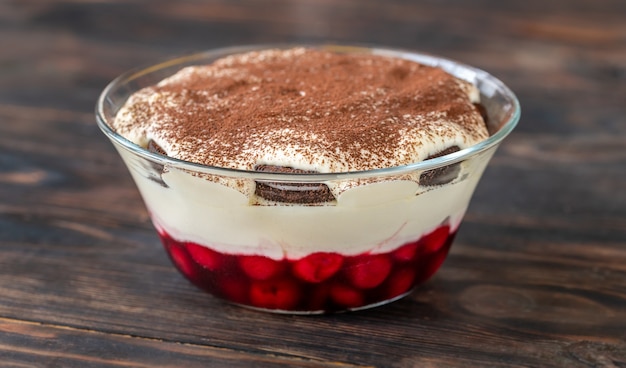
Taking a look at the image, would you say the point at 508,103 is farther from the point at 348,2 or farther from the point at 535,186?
the point at 348,2

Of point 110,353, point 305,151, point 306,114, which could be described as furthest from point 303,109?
point 110,353

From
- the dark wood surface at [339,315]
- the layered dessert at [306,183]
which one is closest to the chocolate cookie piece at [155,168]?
the layered dessert at [306,183]

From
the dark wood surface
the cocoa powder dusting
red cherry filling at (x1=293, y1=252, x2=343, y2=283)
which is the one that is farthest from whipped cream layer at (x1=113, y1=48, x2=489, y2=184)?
the dark wood surface

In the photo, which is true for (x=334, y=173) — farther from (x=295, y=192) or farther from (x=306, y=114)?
(x=306, y=114)

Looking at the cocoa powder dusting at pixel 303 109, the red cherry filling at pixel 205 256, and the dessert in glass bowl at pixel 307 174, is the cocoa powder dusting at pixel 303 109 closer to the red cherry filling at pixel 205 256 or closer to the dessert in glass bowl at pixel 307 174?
the dessert in glass bowl at pixel 307 174

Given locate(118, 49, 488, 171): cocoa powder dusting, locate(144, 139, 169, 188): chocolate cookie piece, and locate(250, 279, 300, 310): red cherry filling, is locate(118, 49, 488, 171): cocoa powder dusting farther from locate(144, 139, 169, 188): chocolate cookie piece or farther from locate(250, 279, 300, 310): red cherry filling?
locate(250, 279, 300, 310): red cherry filling

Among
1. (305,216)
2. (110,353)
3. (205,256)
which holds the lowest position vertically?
(110,353)

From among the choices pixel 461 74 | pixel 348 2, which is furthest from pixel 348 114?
pixel 348 2

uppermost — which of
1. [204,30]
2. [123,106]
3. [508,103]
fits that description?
[508,103]
